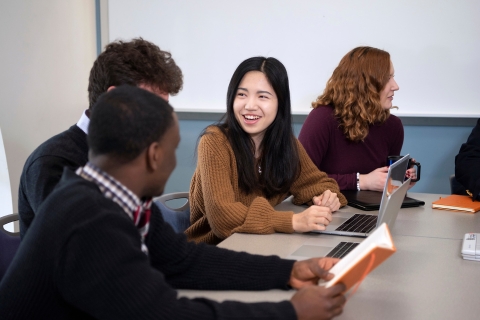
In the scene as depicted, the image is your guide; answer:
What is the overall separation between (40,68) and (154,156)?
2782 millimetres

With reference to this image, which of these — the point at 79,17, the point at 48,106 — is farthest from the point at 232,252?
the point at 79,17

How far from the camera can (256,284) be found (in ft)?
3.94

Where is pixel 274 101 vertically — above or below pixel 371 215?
above

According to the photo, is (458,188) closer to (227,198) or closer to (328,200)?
(328,200)

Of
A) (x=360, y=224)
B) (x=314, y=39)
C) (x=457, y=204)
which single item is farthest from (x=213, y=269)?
(x=314, y=39)

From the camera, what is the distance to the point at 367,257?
89cm

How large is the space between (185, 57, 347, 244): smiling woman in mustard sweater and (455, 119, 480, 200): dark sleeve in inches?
23.6

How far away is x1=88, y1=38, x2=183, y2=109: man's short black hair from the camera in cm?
153

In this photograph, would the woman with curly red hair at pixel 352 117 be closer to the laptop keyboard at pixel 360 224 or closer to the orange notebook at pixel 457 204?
the orange notebook at pixel 457 204

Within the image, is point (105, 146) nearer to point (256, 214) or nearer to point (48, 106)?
point (256, 214)

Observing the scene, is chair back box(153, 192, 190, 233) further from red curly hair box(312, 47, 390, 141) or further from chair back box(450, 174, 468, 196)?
chair back box(450, 174, 468, 196)

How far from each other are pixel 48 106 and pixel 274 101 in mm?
1967

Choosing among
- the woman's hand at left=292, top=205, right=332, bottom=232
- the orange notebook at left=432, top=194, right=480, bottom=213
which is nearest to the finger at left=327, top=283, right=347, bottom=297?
the woman's hand at left=292, top=205, right=332, bottom=232

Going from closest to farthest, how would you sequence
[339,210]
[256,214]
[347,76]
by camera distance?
1. [256,214]
2. [339,210]
3. [347,76]
